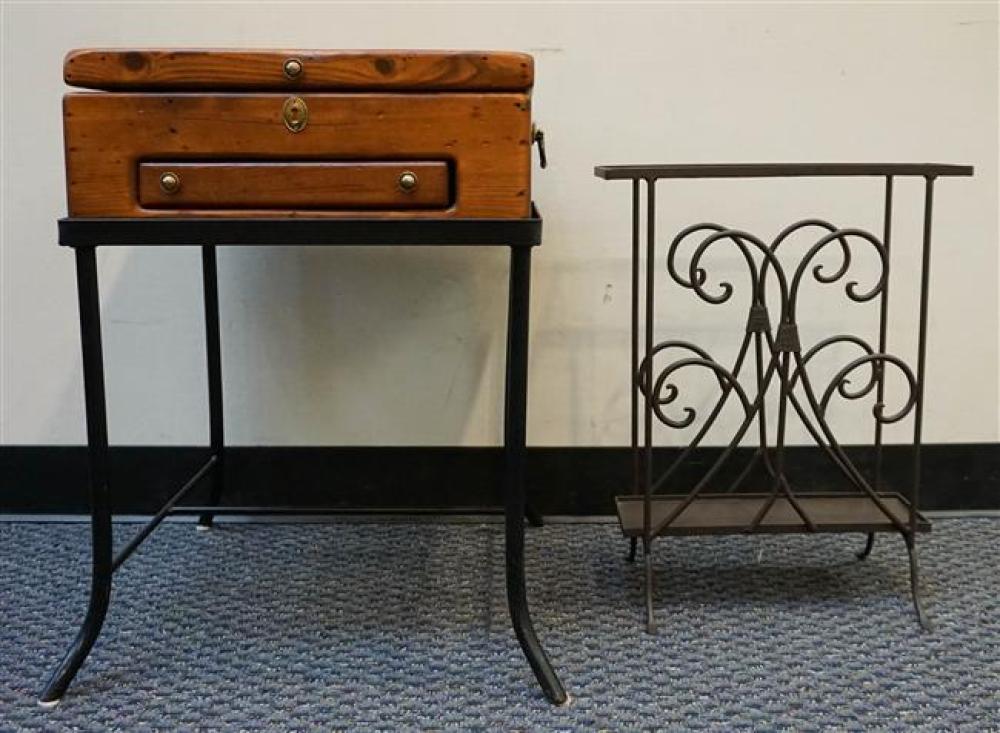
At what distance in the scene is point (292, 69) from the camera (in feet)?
3.78

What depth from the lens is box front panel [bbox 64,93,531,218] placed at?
116 centimetres

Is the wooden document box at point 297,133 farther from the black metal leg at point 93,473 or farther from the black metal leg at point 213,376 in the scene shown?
the black metal leg at point 213,376

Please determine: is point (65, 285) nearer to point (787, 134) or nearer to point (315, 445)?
point (315, 445)

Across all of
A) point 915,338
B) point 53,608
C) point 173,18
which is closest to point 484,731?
point 53,608

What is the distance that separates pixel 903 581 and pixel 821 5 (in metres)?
0.89

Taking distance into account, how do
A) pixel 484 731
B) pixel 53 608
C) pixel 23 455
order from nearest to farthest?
pixel 484 731, pixel 53 608, pixel 23 455

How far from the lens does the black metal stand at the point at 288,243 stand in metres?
1.18

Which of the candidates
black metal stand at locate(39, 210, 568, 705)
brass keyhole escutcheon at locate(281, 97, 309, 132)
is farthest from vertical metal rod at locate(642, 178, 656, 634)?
brass keyhole escutcheon at locate(281, 97, 309, 132)

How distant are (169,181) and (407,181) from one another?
0.26m

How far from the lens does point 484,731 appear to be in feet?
3.81

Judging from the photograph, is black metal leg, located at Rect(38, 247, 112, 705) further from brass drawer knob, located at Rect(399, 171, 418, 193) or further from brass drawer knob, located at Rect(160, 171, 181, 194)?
brass drawer knob, located at Rect(399, 171, 418, 193)

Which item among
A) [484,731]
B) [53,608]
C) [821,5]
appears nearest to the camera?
[484,731]

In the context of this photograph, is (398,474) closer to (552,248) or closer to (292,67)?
(552,248)

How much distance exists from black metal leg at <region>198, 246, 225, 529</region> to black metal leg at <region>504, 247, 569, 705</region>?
1.93 feet
